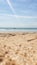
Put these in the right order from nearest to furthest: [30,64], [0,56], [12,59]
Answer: [30,64], [12,59], [0,56]

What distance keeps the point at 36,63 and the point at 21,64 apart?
0.27m

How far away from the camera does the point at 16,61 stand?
2709 millimetres

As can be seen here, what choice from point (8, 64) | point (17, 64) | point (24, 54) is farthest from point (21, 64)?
point (24, 54)

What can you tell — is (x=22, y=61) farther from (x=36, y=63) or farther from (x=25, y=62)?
(x=36, y=63)

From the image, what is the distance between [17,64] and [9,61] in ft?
0.64

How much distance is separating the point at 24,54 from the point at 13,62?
0.63 metres

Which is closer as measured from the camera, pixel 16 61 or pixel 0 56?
pixel 16 61

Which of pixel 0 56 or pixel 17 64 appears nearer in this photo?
pixel 17 64

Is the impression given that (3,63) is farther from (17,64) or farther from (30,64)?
(30,64)

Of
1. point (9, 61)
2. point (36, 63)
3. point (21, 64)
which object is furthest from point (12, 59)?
point (36, 63)

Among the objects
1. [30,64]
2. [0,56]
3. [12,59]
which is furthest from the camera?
[0,56]

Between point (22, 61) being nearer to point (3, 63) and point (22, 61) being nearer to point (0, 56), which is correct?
point (3, 63)

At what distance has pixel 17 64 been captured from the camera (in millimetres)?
2590

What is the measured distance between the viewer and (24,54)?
3275mm
